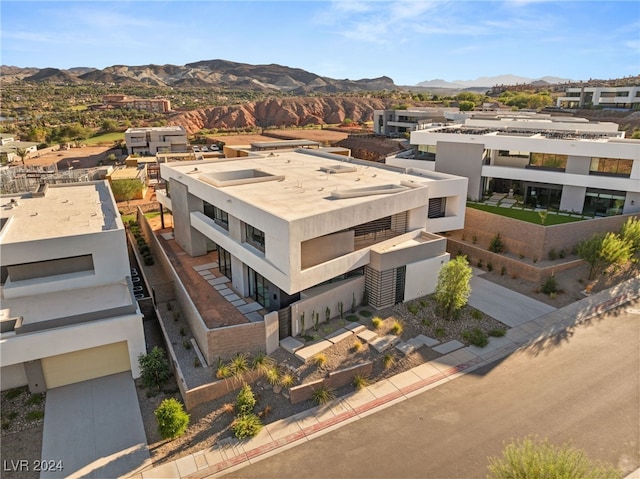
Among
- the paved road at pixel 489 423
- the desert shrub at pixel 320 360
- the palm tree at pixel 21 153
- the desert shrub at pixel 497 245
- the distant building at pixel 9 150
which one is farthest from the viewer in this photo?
the palm tree at pixel 21 153

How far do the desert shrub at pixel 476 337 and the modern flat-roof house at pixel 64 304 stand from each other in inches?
592

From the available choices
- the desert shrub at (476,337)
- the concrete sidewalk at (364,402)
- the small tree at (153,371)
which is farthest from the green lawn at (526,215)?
the small tree at (153,371)

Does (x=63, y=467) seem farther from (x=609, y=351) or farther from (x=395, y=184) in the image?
(x=609, y=351)

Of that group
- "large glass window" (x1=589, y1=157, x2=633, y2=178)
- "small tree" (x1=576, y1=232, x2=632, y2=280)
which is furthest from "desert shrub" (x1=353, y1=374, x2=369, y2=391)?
"large glass window" (x1=589, y1=157, x2=633, y2=178)

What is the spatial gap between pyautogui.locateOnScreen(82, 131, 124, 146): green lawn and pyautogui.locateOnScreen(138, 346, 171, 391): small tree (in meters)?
74.4

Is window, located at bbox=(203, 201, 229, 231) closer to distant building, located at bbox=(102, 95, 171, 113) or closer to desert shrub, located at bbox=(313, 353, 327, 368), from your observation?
desert shrub, located at bbox=(313, 353, 327, 368)

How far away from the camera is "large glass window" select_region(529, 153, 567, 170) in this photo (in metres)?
36.1

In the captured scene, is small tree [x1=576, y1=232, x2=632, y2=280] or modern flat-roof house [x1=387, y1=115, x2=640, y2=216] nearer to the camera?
small tree [x1=576, y1=232, x2=632, y2=280]

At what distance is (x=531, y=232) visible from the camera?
97.3ft

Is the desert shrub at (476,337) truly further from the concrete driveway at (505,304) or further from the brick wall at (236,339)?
the brick wall at (236,339)

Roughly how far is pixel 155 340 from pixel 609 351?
A: 71.6 feet

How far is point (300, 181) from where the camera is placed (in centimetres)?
2762

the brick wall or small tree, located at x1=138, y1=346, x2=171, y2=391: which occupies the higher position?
the brick wall

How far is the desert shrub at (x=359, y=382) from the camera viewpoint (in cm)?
1809
